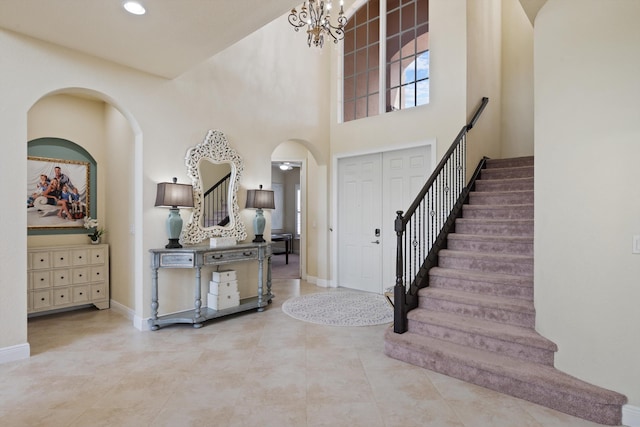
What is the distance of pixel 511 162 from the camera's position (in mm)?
5035

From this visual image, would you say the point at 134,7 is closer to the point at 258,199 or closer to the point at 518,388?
the point at 258,199

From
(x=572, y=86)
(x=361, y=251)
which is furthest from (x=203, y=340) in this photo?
(x=572, y=86)

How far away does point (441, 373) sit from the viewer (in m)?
2.91

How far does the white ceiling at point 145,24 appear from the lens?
2648mm

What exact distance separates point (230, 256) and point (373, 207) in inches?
100

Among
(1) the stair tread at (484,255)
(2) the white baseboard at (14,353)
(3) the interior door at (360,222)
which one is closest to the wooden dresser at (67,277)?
(2) the white baseboard at (14,353)

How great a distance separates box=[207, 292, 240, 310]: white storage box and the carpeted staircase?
6.75 feet

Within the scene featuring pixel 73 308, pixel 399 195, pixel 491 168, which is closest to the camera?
pixel 73 308

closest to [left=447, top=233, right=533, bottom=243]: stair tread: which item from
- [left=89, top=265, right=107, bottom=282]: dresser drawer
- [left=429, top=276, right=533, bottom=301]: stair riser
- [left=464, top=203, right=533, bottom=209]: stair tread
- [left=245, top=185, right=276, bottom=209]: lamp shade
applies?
[left=464, top=203, right=533, bottom=209]: stair tread

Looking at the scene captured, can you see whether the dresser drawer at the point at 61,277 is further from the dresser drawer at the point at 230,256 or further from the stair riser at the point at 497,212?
the stair riser at the point at 497,212

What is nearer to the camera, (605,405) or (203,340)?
(605,405)

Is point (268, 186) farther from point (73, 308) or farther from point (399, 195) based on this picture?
point (73, 308)

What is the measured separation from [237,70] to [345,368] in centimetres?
403

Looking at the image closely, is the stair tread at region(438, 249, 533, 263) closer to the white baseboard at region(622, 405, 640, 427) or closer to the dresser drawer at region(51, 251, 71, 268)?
the white baseboard at region(622, 405, 640, 427)
